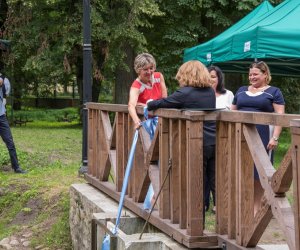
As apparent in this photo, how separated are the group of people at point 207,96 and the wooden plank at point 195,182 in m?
0.29

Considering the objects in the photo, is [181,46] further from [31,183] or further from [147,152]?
[147,152]

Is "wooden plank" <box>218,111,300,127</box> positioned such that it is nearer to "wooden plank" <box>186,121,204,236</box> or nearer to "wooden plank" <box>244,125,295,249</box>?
"wooden plank" <box>244,125,295,249</box>

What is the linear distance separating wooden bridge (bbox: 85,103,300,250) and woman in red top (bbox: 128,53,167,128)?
126 millimetres

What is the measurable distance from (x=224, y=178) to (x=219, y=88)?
8.44 ft

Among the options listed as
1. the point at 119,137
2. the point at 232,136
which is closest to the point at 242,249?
the point at 232,136

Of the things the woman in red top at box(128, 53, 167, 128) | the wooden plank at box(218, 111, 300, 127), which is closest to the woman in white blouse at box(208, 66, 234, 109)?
the woman in red top at box(128, 53, 167, 128)

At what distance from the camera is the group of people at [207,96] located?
5812 mm

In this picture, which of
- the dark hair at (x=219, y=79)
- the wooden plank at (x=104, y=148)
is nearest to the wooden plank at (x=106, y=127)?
the wooden plank at (x=104, y=148)

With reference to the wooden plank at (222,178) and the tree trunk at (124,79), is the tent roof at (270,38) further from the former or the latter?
the tree trunk at (124,79)

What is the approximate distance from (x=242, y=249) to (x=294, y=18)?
7353 millimetres

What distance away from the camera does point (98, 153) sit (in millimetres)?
8891

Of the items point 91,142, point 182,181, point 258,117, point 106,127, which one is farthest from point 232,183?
point 91,142

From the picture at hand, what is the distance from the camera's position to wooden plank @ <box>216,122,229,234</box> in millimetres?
5301

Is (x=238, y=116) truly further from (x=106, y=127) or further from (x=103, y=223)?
(x=106, y=127)
